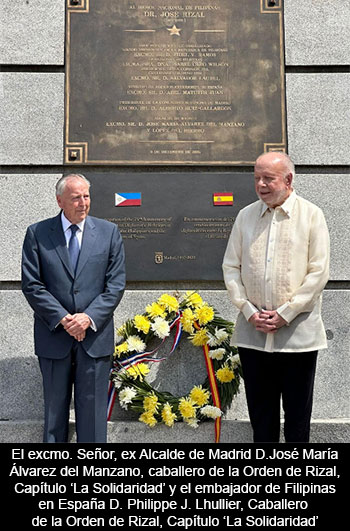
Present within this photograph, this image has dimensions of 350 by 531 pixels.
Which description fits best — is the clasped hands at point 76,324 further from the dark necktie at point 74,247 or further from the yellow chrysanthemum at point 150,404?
the yellow chrysanthemum at point 150,404

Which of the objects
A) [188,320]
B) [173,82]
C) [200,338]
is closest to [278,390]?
[200,338]

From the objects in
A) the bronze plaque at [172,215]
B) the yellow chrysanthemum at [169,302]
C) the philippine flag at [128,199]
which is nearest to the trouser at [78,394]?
the yellow chrysanthemum at [169,302]

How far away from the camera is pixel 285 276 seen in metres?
3.64

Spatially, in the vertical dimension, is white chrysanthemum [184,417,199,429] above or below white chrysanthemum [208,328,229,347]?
below

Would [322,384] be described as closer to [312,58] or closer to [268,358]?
[268,358]

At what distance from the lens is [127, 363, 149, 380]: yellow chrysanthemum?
453 centimetres

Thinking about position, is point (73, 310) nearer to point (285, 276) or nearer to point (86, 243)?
point (86, 243)

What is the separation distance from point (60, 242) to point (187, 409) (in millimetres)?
1641

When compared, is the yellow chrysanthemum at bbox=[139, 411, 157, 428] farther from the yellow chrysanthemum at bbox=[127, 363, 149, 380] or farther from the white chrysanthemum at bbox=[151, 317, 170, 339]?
the white chrysanthemum at bbox=[151, 317, 170, 339]

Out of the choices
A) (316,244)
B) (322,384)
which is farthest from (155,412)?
(316,244)

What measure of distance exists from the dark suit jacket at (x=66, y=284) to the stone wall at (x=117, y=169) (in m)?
1.14

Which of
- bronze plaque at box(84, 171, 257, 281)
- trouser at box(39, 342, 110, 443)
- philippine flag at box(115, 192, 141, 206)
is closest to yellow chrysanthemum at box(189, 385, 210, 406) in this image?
trouser at box(39, 342, 110, 443)

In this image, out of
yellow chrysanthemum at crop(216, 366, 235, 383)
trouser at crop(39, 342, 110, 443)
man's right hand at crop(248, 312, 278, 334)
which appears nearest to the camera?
man's right hand at crop(248, 312, 278, 334)

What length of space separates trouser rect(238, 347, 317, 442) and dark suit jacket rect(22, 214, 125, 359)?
0.97 metres
